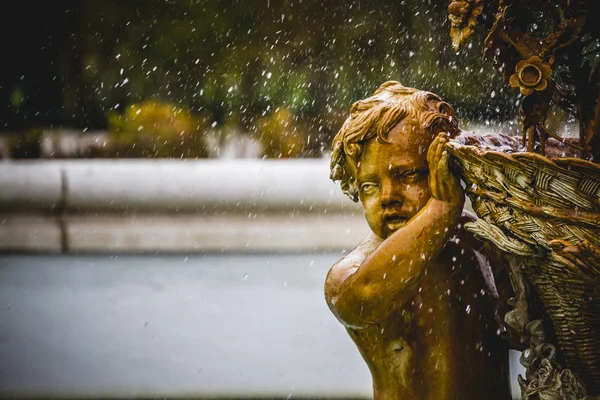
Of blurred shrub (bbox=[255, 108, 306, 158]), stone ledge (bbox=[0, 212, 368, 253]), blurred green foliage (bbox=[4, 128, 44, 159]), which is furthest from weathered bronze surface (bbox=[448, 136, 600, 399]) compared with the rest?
blurred green foliage (bbox=[4, 128, 44, 159])

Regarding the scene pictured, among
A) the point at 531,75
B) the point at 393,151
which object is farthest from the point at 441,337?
the point at 531,75

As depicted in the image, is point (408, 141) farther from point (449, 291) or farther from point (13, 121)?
point (13, 121)

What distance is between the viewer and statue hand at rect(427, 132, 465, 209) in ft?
3.29

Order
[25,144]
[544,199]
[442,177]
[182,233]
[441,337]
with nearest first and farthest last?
[544,199], [442,177], [441,337], [182,233], [25,144]

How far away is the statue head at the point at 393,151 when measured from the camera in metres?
1.07

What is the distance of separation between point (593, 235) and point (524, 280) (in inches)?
7.9

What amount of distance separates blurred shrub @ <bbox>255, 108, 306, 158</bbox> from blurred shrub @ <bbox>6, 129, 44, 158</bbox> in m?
0.95

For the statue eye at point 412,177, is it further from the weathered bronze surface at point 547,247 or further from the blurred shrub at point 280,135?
the blurred shrub at point 280,135

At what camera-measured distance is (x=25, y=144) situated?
3.38 metres

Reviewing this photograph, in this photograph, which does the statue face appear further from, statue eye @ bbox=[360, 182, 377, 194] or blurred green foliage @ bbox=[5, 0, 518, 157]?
blurred green foliage @ bbox=[5, 0, 518, 157]

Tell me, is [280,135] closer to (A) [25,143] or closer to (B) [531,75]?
(A) [25,143]

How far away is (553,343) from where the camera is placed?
3.49 feet

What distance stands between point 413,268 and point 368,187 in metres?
0.15

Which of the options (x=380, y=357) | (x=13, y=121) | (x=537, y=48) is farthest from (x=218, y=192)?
(x=537, y=48)
